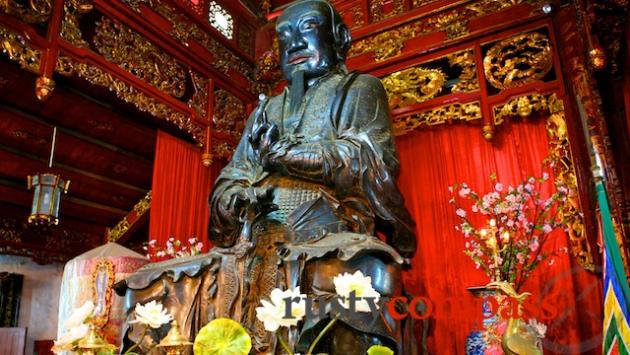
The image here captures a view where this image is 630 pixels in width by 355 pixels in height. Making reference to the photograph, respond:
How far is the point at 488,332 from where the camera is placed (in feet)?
9.00

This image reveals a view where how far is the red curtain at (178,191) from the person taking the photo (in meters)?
4.11

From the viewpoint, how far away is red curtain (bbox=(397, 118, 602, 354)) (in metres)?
3.38

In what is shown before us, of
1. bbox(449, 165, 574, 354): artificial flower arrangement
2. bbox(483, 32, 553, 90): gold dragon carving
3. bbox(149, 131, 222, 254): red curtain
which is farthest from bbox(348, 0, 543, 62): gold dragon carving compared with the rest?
bbox(149, 131, 222, 254): red curtain

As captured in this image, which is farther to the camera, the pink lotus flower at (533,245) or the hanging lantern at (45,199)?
the hanging lantern at (45,199)

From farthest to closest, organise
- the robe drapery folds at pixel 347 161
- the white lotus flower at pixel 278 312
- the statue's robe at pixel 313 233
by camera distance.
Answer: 1. the robe drapery folds at pixel 347 161
2. the statue's robe at pixel 313 233
3. the white lotus flower at pixel 278 312

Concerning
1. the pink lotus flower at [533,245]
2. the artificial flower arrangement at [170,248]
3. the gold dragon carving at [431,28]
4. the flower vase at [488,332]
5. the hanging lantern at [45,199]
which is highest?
the gold dragon carving at [431,28]

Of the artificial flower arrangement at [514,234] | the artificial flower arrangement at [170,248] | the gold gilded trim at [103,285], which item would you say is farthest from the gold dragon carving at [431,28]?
the gold gilded trim at [103,285]

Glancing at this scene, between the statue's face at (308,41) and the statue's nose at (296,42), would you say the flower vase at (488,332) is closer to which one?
the statue's face at (308,41)

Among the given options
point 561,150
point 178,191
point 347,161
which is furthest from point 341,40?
point 178,191

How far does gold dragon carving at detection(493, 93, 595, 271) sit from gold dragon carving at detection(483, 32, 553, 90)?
18 centimetres

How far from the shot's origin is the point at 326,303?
161 cm

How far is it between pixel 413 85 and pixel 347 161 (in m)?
2.52

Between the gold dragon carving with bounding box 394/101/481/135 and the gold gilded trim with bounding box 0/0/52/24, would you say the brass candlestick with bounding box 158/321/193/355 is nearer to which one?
the gold gilded trim with bounding box 0/0/52/24

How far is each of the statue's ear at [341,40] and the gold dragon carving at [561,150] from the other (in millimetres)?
1569
